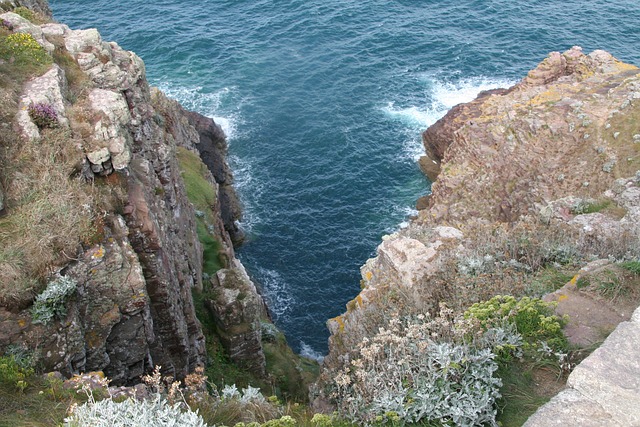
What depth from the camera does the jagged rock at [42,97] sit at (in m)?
22.1

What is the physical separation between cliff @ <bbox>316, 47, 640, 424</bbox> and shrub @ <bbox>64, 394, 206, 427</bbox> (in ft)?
18.3

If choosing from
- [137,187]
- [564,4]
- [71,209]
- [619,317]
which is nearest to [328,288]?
[137,187]

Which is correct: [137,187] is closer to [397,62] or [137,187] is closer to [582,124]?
[582,124]

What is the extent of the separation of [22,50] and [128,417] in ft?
72.7

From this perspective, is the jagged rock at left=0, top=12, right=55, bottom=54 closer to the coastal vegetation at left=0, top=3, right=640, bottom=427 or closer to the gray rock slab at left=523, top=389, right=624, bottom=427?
the coastal vegetation at left=0, top=3, right=640, bottom=427

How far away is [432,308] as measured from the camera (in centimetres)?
2016

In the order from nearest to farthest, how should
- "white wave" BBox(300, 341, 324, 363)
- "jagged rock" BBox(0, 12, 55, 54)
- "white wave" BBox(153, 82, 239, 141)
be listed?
"jagged rock" BBox(0, 12, 55, 54) → "white wave" BBox(300, 341, 324, 363) → "white wave" BBox(153, 82, 239, 141)

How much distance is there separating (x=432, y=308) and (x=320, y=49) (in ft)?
220

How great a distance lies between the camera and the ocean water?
56.1 meters

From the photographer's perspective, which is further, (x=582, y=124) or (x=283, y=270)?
(x=283, y=270)

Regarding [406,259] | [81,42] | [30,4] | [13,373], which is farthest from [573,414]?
[30,4]

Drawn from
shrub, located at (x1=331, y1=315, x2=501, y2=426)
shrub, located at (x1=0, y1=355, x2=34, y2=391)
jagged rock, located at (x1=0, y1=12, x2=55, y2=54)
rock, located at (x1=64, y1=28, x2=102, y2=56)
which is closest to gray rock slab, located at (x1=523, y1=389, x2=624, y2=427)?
shrub, located at (x1=331, y1=315, x2=501, y2=426)

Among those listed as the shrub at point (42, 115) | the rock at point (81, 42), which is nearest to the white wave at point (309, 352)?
the rock at point (81, 42)

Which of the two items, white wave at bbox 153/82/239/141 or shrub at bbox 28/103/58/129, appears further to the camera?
white wave at bbox 153/82/239/141
